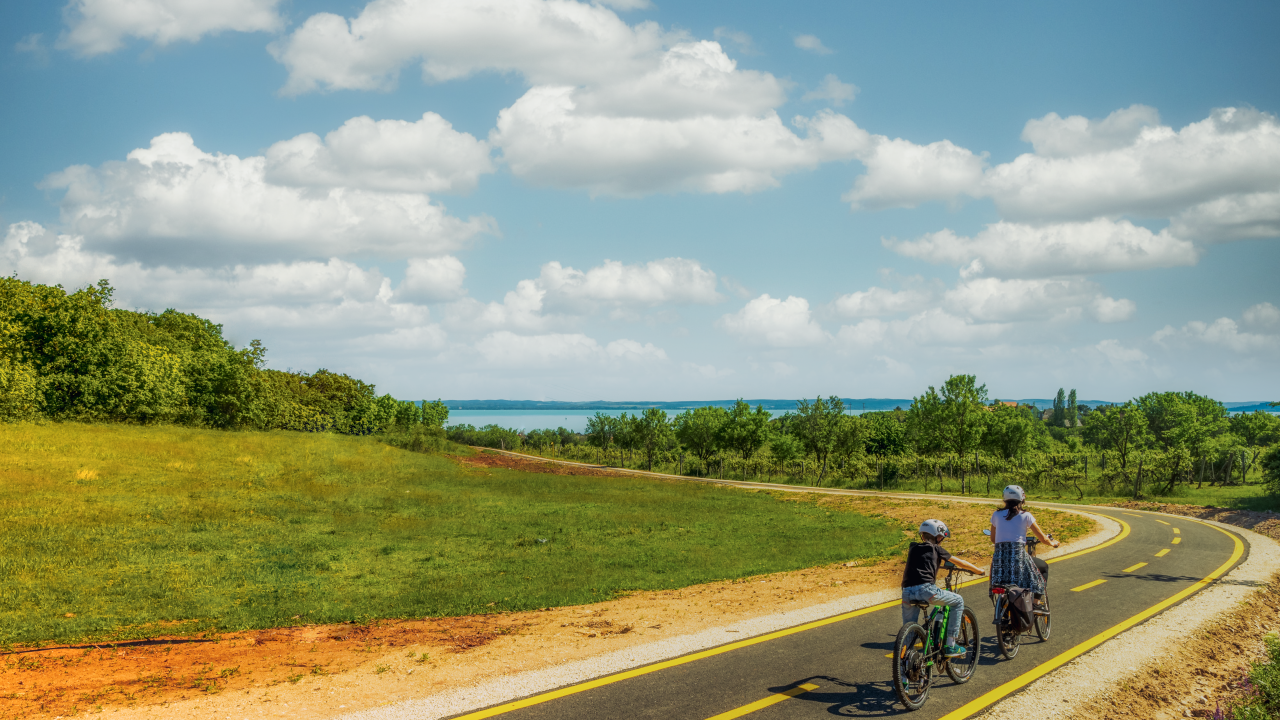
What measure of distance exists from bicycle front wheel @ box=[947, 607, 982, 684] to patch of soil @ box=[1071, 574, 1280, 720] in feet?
4.47

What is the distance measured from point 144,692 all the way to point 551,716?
5.81 m

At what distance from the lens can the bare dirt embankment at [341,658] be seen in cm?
838

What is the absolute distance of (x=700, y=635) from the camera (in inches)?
441

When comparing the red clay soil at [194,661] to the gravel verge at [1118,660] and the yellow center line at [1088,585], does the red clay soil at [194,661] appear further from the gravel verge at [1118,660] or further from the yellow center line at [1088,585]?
the yellow center line at [1088,585]

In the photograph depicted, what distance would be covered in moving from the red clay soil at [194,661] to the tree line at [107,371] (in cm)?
4487

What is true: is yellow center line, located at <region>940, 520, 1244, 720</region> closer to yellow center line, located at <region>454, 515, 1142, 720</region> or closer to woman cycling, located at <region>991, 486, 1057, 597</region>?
woman cycling, located at <region>991, 486, 1057, 597</region>

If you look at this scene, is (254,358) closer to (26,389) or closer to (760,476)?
(26,389)

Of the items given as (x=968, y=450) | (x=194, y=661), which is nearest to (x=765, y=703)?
(x=194, y=661)

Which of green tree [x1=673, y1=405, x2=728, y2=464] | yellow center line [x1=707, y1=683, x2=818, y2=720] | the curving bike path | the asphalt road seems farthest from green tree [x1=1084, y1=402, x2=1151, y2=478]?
yellow center line [x1=707, y1=683, x2=818, y2=720]

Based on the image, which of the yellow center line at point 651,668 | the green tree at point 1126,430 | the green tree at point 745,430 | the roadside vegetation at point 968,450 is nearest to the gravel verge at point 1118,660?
the yellow center line at point 651,668

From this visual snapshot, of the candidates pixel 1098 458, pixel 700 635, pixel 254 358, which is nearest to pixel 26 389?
pixel 254 358

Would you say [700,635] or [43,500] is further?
[43,500]

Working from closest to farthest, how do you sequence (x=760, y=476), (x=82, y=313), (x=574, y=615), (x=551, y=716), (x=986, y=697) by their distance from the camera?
(x=551, y=716) < (x=986, y=697) < (x=574, y=615) < (x=82, y=313) < (x=760, y=476)

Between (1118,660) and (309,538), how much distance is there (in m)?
25.0
